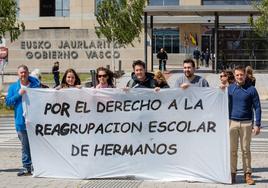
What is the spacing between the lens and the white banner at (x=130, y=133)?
30.9ft

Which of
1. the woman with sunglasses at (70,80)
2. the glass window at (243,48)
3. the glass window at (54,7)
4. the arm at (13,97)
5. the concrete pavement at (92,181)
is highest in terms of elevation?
the glass window at (54,7)

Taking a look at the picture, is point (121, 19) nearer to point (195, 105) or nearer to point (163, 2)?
point (163, 2)

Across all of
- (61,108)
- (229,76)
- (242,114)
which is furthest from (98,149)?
(229,76)

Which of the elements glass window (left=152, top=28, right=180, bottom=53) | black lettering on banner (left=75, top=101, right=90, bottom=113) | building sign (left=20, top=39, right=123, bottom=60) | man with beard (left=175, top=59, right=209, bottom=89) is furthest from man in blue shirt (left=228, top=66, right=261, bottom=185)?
glass window (left=152, top=28, right=180, bottom=53)

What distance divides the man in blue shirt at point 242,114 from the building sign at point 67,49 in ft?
118

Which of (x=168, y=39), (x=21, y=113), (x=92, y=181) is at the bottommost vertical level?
(x=92, y=181)

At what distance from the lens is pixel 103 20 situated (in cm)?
4231

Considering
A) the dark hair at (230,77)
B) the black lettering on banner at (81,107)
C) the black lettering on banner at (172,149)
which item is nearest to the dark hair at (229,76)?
the dark hair at (230,77)

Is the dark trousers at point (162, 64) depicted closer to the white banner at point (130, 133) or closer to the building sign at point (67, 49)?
the building sign at point (67, 49)

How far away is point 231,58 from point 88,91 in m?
31.8

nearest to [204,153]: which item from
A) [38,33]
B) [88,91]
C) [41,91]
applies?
[88,91]

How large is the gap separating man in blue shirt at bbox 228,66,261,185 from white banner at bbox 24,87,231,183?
0.49 ft

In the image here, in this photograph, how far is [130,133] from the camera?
9.64 metres

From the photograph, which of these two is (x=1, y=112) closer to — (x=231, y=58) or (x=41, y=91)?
(x=41, y=91)
